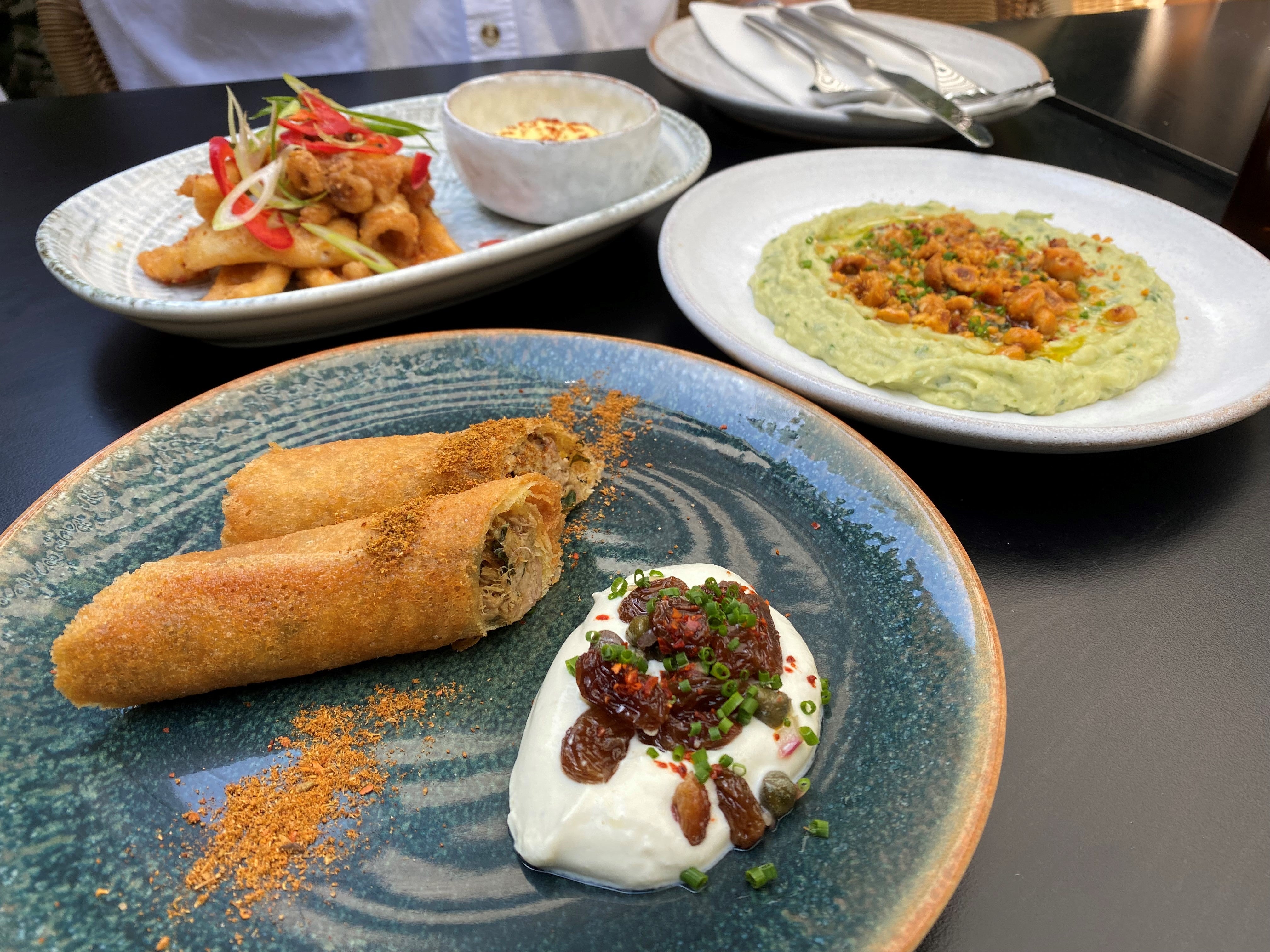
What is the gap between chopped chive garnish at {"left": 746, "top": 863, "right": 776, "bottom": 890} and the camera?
1645 mm

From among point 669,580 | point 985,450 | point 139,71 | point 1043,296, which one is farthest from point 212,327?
point 139,71

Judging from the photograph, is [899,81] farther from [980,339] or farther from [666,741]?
[666,741]

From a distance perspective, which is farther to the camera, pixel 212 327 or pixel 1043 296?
pixel 1043 296

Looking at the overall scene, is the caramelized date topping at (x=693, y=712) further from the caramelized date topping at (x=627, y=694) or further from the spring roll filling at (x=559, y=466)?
the spring roll filling at (x=559, y=466)

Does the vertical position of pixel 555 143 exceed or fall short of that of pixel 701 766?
it exceeds it

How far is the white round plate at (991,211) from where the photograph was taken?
2566 millimetres

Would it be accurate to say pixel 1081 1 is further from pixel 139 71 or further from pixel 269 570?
pixel 269 570

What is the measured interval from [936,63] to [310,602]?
4.97 m

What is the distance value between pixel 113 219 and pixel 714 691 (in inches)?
135

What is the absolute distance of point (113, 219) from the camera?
3.65 m

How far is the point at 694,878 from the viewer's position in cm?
166

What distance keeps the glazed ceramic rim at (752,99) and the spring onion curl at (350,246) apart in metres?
2.40

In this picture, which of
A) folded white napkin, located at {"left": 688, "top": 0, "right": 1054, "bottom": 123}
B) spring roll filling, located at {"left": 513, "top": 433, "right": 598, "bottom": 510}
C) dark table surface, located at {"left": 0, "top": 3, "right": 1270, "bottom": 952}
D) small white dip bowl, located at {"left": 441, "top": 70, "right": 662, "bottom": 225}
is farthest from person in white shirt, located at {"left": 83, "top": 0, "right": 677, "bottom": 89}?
spring roll filling, located at {"left": 513, "top": 433, "right": 598, "bottom": 510}

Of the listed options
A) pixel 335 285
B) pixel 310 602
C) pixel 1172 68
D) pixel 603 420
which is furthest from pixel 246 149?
pixel 1172 68
